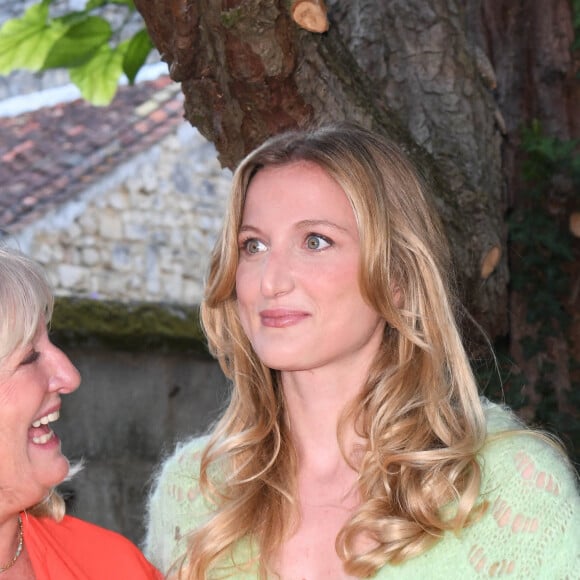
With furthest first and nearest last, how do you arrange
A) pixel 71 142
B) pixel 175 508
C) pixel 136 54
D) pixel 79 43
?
pixel 71 142
pixel 79 43
pixel 136 54
pixel 175 508

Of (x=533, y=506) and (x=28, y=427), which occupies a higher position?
(x=28, y=427)

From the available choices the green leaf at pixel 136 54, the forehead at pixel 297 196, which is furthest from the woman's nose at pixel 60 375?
the green leaf at pixel 136 54

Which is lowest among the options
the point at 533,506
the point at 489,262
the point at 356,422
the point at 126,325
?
the point at 126,325

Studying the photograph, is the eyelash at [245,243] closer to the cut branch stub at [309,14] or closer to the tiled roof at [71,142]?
the cut branch stub at [309,14]

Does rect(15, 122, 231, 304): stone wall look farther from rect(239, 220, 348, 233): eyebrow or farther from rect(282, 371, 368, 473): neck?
rect(239, 220, 348, 233): eyebrow

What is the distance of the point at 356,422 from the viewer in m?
2.65

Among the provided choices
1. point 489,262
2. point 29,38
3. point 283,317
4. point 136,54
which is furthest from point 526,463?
point 29,38

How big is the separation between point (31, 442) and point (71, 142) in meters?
5.28

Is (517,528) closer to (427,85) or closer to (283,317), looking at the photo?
(283,317)

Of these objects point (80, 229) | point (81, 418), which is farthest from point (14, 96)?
point (81, 418)

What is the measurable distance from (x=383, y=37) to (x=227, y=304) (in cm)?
120

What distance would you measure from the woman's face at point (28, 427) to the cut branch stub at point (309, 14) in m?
1.11

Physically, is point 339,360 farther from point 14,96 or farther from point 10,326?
point 14,96

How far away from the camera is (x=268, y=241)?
8.63ft
